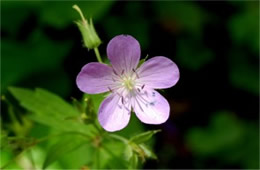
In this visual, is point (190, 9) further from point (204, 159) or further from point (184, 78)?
point (204, 159)

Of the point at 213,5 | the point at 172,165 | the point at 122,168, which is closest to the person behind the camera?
the point at 122,168

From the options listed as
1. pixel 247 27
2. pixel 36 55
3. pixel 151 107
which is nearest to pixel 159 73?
pixel 151 107

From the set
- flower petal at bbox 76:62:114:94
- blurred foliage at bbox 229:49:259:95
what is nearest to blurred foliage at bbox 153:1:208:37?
blurred foliage at bbox 229:49:259:95

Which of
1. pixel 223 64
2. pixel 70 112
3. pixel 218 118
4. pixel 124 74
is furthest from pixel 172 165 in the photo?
pixel 124 74

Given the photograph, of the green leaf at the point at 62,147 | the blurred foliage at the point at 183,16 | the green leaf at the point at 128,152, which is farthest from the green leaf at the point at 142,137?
the blurred foliage at the point at 183,16

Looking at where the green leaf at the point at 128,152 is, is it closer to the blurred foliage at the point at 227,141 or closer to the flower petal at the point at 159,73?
the flower petal at the point at 159,73

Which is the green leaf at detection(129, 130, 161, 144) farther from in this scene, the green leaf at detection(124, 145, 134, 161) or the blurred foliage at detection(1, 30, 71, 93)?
the blurred foliage at detection(1, 30, 71, 93)

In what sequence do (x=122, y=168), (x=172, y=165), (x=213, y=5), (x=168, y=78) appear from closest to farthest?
(x=168, y=78) → (x=122, y=168) → (x=172, y=165) → (x=213, y=5)
